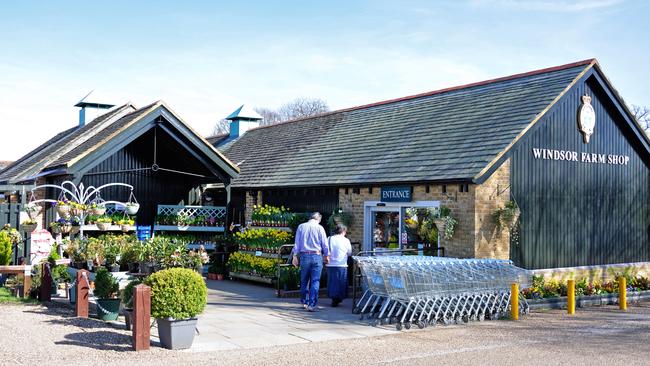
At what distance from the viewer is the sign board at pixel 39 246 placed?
47.1ft

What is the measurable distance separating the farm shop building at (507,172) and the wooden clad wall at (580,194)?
0.03m

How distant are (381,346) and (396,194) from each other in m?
6.34

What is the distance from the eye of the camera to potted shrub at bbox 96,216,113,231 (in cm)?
1691

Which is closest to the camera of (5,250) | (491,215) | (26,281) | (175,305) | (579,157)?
(175,305)

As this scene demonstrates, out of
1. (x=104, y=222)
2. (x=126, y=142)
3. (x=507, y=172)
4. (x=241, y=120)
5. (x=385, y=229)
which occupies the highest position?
(x=241, y=120)

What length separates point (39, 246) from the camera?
14.4 meters

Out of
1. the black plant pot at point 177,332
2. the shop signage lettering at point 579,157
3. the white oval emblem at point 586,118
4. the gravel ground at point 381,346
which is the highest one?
the white oval emblem at point 586,118

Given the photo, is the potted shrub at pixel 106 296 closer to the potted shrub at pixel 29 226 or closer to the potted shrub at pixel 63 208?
the potted shrub at pixel 63 208

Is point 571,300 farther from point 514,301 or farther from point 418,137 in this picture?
point 418,137

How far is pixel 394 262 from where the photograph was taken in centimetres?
1170

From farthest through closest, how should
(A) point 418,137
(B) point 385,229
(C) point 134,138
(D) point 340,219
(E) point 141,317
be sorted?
(C) point 134,138, (A) point 418,137, (D) point 340,219, (B) point 385,229, (E) point 141,317

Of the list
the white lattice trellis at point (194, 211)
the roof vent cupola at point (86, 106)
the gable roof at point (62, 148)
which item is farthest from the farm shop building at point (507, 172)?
the roof vent cupola at point (86, 106)

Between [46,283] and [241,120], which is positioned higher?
[241,120]

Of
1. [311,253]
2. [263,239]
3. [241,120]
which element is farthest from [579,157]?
[241,120]
